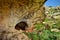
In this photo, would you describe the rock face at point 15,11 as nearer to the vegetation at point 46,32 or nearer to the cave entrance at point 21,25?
the cave entrance at point 21,25

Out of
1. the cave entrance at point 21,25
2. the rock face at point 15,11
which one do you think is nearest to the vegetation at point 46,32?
the cave entrance at point 21,25

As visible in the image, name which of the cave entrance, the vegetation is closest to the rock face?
the cave entrance

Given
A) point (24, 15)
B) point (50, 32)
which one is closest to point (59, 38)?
point (50, 32)

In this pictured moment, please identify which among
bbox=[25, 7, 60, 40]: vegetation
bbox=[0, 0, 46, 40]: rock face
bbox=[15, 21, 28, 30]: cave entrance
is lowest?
bbox=[25, 7, 60, 40]: vegetation

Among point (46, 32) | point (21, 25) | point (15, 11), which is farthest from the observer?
point (46, 32)

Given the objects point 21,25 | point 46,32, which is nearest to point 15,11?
point 21,25

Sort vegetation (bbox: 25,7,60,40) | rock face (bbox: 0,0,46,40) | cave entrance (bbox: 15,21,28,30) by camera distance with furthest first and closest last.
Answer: cave entrance (bbox: 15,21,28,30), vegetation (bbox: 25,7,60,40), rock face (bbox: 0,0,46,40)

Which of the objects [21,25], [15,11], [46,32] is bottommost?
[46,32]

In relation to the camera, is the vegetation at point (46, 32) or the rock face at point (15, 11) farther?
the vegetation at point (46, 32)

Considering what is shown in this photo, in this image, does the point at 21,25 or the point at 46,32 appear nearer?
the point at 21,25

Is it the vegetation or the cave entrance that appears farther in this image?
the cave entrance

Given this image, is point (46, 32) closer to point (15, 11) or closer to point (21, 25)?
point (21, 25)

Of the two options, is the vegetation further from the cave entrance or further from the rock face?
the rock face

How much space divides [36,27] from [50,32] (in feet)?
2.58
